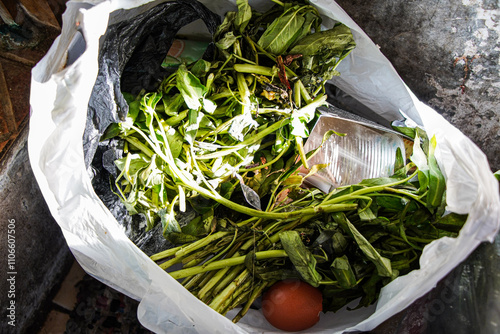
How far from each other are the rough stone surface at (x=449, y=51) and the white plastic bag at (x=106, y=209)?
161 millimetres

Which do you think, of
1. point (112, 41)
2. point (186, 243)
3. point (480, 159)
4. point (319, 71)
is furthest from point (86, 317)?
point (480, 159)

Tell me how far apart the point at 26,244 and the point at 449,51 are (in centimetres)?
105

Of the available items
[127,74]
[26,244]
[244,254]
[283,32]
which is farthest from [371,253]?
[26,244]

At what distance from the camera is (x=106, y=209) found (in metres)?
0.67

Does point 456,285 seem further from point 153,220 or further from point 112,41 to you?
point 112,41

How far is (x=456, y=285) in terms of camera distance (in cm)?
71

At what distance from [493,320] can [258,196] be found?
446mm

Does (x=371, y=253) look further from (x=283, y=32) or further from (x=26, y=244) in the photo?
(x=26, y=244)

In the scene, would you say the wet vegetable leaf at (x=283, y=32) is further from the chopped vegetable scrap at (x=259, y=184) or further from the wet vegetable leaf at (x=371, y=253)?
the wet vegetable leaf at (x=371, y=253)

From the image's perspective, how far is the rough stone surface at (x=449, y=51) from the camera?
831mm

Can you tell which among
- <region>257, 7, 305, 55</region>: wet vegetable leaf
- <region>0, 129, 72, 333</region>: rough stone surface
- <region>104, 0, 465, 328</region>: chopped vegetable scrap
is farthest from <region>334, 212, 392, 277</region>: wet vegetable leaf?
<region>0, 129, 72, 333</region>: rough stone surface

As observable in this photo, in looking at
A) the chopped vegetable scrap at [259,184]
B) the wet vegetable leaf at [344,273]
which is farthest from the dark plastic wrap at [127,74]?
the wet vegetable leaf at [344,273]

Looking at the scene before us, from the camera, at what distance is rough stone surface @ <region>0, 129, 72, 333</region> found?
82 cm

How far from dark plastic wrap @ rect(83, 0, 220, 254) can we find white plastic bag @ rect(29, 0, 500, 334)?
5 centimetres
